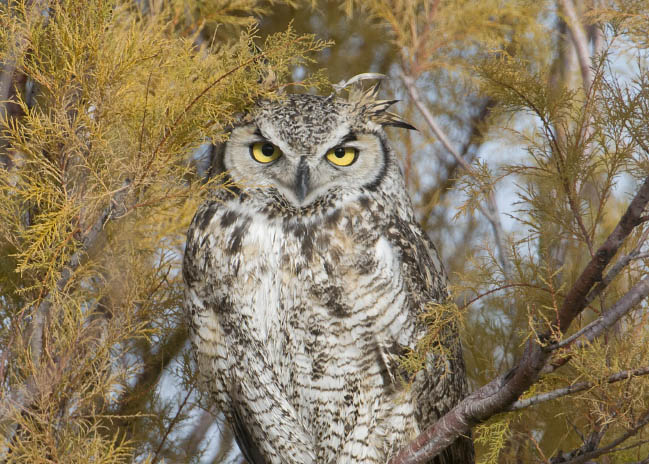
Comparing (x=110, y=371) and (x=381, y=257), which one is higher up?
(x=381, y=257)

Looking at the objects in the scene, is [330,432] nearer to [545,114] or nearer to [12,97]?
[545,114]

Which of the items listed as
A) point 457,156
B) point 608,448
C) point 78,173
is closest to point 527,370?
point 608,448

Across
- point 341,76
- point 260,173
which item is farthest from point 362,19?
point 260,173

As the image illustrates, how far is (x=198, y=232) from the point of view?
2029 mm

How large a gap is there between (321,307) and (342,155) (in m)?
0.45

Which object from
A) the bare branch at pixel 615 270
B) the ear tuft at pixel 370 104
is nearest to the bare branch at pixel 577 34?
the ear tuft at pixel 370 104

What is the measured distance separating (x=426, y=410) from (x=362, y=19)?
1.92m

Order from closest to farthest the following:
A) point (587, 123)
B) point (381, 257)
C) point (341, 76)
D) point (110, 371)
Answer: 1. point (587, 123)
2. point (110, 371)
3. point (381, 257)
4. point (341, 76)

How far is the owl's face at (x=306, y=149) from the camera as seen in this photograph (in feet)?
6.16

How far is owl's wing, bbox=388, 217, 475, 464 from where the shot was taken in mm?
1998

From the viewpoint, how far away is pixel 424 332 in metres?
2.01

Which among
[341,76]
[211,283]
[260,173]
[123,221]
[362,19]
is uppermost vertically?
[362,19]

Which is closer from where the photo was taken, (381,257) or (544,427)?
(381,257)

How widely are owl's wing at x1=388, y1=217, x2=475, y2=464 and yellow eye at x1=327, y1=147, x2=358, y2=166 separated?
22 centimetres
